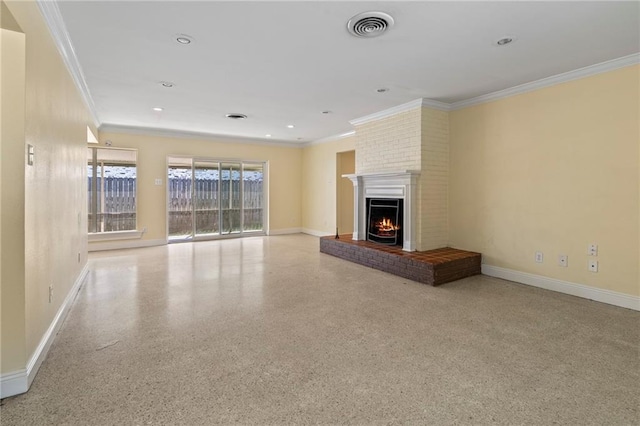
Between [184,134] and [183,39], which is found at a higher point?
[184,134]

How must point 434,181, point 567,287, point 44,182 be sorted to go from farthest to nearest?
point 434,181, point 567,287, point 44,182

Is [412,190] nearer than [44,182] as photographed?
No

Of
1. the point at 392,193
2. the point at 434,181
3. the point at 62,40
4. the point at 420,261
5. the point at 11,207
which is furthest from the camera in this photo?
the point at 392,193

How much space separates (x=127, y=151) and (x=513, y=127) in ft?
23.9

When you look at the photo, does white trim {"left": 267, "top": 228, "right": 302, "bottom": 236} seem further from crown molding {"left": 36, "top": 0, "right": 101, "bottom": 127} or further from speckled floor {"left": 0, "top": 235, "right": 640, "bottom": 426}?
crown molding {"left": 36, "top": 0, "right": 101, "bottom": 127}

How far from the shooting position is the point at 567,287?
149 inches

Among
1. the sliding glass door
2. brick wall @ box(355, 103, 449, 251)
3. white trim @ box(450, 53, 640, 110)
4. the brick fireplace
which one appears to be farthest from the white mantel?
the sliding glass door

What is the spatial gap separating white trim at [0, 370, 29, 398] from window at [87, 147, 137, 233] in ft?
17.9

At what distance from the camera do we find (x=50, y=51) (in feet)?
8.55

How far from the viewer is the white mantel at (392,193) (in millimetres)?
4891

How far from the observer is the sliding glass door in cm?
757

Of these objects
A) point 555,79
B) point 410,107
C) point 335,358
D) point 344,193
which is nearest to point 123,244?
point 344,193

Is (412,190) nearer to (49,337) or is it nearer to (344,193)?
(344,193)

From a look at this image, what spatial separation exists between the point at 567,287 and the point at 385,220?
2.63 metres
